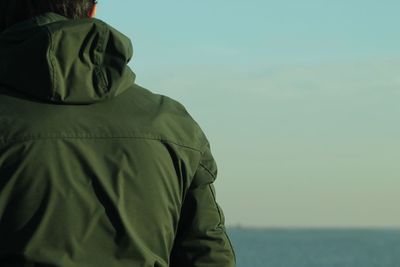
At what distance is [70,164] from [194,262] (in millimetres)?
502

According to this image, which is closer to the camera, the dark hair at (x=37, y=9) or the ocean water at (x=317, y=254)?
the dark hair at (x=37, y=9)

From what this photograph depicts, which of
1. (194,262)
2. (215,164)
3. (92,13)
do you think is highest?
(92,13)

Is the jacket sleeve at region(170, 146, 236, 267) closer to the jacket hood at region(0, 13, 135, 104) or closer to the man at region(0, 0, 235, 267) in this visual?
the man at region(0, 0, 235, 267)

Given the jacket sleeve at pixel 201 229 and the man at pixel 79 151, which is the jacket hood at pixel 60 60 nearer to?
the man at pixel 79 151

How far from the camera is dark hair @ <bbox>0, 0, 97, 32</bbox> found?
10.9 ft

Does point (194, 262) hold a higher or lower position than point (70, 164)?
lower

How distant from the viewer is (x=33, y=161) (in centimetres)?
309

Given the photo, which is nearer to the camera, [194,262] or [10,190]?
[10,190]

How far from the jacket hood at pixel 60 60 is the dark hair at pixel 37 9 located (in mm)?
126

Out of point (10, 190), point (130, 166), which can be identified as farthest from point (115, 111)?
point (10, 190)

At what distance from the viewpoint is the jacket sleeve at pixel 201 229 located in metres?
3.39

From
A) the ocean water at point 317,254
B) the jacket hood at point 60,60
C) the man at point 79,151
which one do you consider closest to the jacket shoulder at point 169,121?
the man at point 79,151

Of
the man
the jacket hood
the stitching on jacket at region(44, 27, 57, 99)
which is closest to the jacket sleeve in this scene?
the man

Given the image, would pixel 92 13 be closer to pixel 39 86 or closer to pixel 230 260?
pixel 39 86
